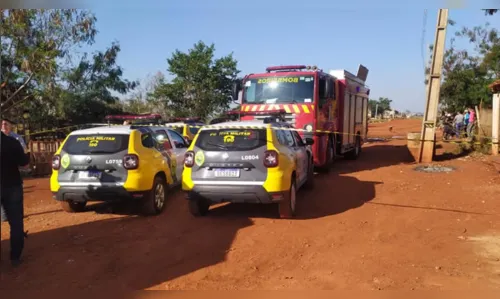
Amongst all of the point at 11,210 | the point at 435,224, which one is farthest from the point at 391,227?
the point at 11,210

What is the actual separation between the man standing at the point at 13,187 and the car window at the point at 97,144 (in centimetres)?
190

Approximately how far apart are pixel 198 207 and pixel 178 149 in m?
2.06

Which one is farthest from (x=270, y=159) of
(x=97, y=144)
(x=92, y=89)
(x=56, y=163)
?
(x=92, y=89)

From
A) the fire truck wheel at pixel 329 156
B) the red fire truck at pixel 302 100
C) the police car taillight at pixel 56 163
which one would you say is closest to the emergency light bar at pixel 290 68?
the red fire truck at pixel 302 100

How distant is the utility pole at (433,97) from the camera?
13.3 m

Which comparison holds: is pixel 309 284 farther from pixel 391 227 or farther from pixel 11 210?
pixel 11 210

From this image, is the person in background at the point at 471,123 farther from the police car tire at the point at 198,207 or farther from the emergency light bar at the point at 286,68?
the police car tire at the point at 198,207

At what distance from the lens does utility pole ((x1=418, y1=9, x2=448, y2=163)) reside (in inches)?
522

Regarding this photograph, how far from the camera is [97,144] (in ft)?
22.9

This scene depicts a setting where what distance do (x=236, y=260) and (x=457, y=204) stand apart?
5085mm

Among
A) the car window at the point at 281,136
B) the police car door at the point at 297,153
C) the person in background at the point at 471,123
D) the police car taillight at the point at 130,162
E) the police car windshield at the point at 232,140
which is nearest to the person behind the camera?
the police car windshield at the point at 232,140

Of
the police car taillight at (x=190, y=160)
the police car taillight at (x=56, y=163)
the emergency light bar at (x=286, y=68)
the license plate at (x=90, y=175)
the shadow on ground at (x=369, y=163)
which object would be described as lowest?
the shadow on ground at (x=369, y=163)

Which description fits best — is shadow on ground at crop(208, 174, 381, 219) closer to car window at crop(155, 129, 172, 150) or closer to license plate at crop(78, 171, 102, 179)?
car window at crop(155, 129, 172, 150)

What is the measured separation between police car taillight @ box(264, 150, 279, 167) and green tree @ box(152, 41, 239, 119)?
63.3 ft
